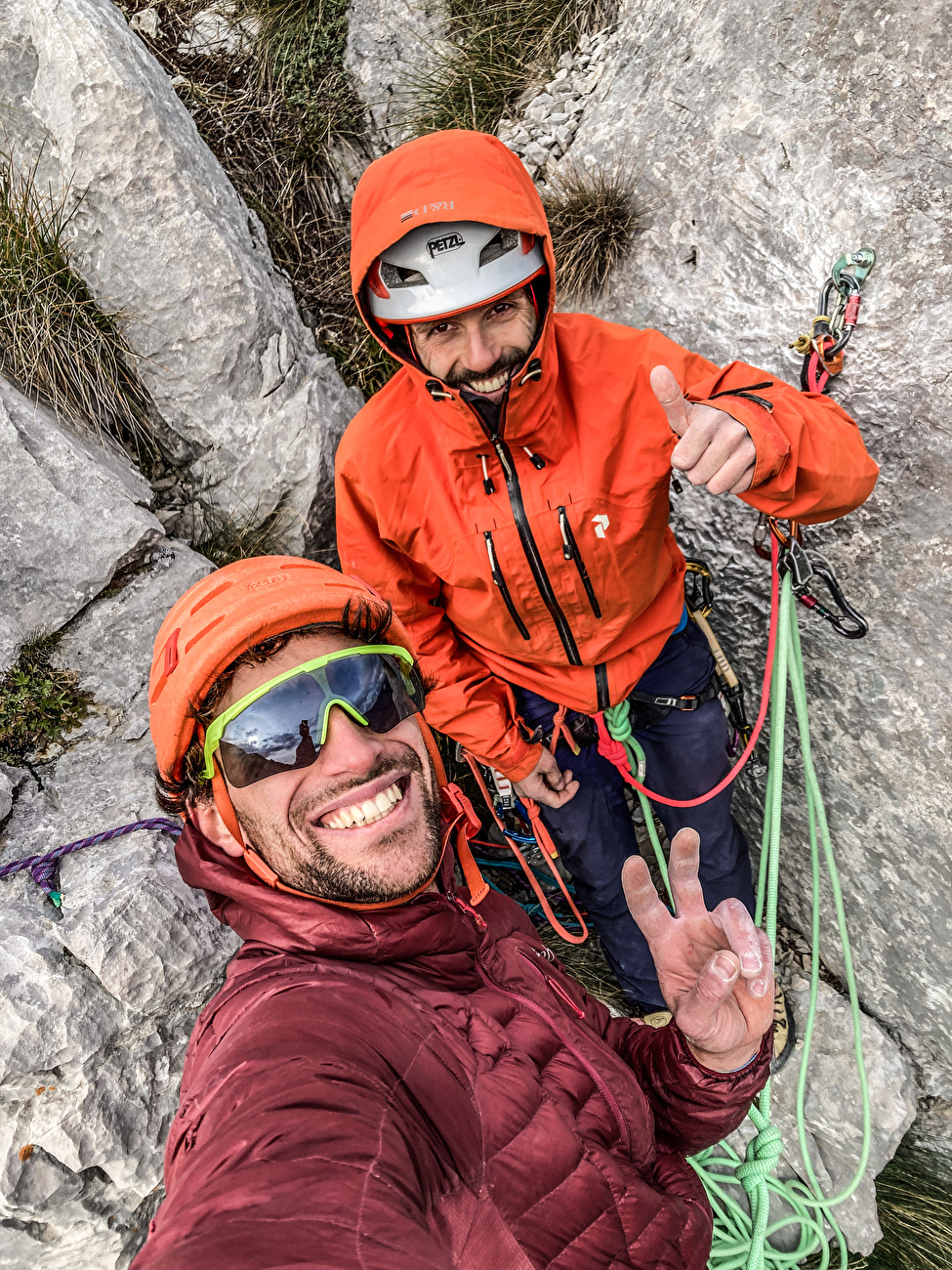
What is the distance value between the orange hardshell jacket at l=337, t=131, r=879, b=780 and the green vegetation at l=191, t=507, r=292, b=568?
1152mm

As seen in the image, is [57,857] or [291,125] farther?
[291,125]

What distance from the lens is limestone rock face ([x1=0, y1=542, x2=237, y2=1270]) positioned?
8.10 ft

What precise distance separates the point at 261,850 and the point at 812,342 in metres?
2.69

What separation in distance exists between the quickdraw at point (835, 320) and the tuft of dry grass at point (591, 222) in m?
1.03

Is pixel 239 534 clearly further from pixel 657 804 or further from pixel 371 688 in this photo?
pixel 657 804

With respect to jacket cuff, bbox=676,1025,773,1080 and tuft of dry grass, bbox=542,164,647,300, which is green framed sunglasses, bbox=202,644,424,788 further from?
tuft of dry grass, bbox=542,164,647,300

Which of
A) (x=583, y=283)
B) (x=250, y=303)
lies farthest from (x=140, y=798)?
(x=583, y=283)

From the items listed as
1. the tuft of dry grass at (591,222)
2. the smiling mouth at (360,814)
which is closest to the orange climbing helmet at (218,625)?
the smiling mouth at (360,814)

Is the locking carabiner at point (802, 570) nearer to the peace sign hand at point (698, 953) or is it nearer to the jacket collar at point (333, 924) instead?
the peace sign hand at point (698, 953)

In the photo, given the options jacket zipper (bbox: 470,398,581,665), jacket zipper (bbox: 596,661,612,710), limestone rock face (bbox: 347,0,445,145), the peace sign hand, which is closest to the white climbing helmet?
jacket zipper (bbox: 470,398,581,665)

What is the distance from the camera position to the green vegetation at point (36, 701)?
10.1ft

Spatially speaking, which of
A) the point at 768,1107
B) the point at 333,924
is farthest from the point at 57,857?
the point at 768,1107

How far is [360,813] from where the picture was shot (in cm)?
189

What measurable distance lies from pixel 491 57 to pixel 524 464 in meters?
3.02
